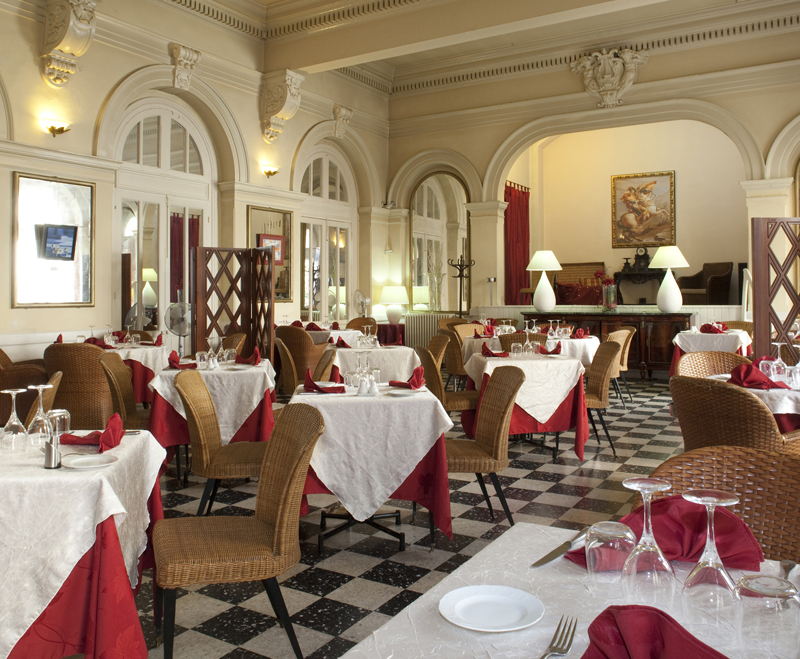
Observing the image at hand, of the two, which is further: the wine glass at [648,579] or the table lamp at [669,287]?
the table lamp at [669,287]

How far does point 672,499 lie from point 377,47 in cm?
842

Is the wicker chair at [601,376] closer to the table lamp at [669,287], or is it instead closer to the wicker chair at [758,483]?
the wicker chair at [758,483]

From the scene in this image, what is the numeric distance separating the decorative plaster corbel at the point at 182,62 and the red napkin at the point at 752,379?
740 centimetres

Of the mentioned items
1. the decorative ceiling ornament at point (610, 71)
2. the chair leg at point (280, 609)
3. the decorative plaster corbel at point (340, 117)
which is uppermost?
the decorative ceiling ornament at point (610, 71)

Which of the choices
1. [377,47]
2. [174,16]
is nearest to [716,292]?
[377,47]

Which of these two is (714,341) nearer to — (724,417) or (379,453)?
(724,417)

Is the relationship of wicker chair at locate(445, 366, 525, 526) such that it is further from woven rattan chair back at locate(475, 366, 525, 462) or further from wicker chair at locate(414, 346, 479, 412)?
wicker chair at locate(414, 346, 479, 412)

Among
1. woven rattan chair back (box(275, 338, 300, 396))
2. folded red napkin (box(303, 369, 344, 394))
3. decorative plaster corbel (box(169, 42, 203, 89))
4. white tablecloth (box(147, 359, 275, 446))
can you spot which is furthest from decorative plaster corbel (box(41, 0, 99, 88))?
folded red napkin (box(303, 369, 344, 394))

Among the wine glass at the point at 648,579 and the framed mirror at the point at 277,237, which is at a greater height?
the framed mirror at the point at 277,237

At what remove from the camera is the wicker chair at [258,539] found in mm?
2354

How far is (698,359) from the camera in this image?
477 centimetres

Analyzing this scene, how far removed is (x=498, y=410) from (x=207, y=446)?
161 cm

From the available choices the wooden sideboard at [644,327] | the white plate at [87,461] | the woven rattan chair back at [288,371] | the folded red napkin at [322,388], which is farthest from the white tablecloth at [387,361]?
the white plate at [87,461]

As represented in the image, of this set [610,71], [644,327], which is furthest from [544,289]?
[610,71]
